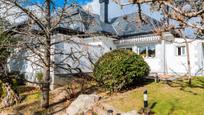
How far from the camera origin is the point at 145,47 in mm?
31891

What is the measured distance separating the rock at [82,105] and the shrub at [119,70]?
83.4 inches

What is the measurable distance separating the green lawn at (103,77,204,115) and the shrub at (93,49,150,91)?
0.81m

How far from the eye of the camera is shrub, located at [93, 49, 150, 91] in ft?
64.0

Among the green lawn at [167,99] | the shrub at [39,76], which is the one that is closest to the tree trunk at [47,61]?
the green lawn at [167,99]

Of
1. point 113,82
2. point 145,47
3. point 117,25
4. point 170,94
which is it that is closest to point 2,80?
point 113,82

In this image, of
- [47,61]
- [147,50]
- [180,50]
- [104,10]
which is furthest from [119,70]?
[104,10]

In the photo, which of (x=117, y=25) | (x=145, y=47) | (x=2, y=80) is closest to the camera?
(x=2, y=80)

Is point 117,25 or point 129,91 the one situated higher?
point 117,25

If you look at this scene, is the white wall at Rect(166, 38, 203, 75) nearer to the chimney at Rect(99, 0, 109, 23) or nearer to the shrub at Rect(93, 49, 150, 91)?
the shrub at Rect(93, 49, 150, 91)

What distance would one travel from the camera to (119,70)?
63.8 ft

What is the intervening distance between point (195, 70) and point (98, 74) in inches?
494

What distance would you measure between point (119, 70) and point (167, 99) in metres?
3.70

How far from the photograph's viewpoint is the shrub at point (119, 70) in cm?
1952

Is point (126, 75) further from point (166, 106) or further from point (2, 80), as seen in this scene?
point (2, 80)
